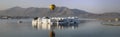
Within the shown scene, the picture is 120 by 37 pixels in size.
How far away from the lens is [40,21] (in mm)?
12336

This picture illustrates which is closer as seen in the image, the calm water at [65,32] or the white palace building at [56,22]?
the calm water at [65,32]

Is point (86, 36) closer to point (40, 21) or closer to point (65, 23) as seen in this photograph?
point (65, 23)

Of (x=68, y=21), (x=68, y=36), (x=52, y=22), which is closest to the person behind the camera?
(x=68, y=36)

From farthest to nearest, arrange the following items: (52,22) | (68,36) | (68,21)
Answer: (68,21)
(52,22)
(68,36)

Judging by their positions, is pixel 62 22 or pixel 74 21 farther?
pixel 74 21

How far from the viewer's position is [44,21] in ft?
39.0

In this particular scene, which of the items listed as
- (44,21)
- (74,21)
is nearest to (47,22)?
(44,21)

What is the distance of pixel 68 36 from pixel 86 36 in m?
0.37

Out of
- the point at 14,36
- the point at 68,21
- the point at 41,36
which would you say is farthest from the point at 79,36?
the point at 68,21

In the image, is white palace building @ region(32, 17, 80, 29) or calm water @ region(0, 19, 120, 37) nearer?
calm water @ region(0, 19, 120, 37)

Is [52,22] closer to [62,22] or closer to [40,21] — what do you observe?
[62,22]

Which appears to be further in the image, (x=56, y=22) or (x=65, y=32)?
(x=56, y=22)

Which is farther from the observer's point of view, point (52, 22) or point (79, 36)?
point (52, 22)

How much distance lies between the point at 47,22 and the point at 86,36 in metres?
5.55
